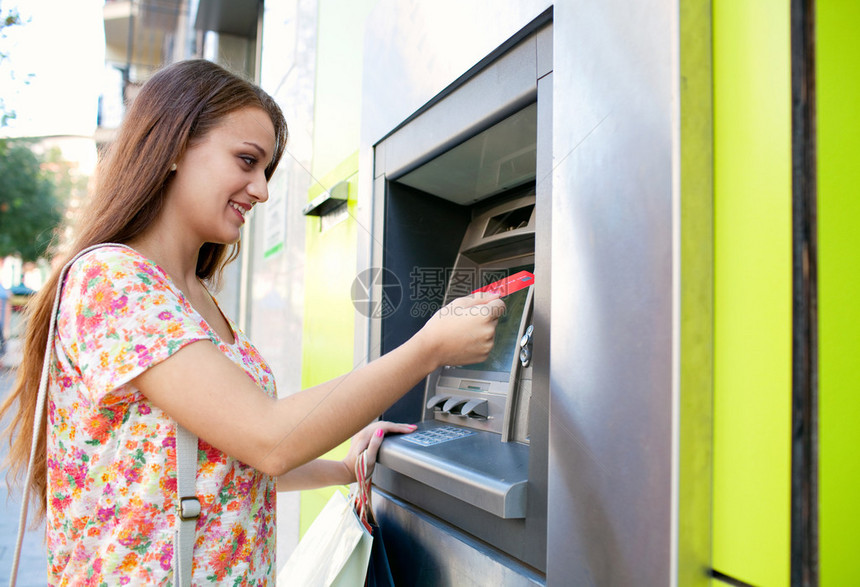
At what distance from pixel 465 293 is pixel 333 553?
2.05 feet

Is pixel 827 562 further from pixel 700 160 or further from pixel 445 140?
pixel 445 140

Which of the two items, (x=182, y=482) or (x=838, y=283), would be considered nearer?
(x=838, y=283)

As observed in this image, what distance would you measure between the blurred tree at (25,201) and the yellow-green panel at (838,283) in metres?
15.8

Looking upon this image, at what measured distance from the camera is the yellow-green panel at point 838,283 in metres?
0.54

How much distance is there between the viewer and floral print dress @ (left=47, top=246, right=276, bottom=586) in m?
0.77

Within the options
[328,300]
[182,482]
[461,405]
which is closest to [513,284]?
[461,405]

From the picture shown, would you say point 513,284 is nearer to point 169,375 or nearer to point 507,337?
point 507,337

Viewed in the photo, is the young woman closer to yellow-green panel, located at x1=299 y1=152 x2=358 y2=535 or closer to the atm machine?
the atm machine

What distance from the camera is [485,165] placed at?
45.1 inches

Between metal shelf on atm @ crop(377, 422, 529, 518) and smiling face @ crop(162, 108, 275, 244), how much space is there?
510mm

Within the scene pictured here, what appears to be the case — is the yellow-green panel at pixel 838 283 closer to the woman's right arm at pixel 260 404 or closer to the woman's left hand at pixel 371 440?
the woman's right arm at pixel 260 404

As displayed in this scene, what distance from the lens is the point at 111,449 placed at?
0.82 m

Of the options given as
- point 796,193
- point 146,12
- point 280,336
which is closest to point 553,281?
point 796,193

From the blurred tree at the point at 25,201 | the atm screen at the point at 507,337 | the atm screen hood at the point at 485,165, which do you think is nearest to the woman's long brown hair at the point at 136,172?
the atm screen hood at the point at 485,165
